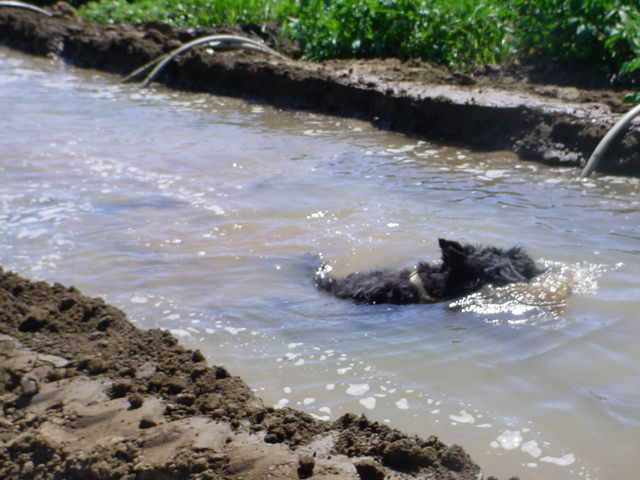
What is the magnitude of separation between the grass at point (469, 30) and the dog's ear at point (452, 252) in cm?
434

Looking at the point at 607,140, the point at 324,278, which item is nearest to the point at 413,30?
the point at 607,140

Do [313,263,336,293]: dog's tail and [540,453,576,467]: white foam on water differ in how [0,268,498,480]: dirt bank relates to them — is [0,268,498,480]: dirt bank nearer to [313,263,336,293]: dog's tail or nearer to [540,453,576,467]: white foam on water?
[540,453,576,467]: white foam on water

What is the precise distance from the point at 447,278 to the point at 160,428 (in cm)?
257

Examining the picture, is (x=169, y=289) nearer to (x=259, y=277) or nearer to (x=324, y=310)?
(x=259, y=277)

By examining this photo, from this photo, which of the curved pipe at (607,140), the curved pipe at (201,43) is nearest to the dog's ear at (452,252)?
the curved pipe at (607,140)

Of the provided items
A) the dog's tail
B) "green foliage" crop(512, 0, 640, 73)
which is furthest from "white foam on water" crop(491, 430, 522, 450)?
"green foliage" crop(512, 0, 640, 73)

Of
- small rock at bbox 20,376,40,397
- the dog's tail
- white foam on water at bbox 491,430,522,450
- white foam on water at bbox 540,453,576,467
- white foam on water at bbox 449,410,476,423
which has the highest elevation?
white foam on water at bbox 540,453,576,467

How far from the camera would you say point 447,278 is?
17.7ft

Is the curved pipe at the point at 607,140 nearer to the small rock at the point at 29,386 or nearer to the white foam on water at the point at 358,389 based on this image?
the white foam on water at the point at 358,389

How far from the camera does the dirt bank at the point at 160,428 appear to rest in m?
3.08

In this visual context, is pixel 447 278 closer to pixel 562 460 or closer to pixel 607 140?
pixel 562 460

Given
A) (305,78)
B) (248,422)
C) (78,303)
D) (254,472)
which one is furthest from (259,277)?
(305,78)

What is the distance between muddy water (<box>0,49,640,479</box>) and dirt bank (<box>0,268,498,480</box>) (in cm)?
52

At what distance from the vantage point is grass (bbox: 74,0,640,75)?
32.0ft
